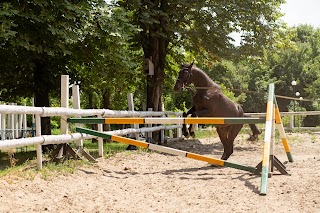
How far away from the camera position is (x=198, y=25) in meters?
16.4

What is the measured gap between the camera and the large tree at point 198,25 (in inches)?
599

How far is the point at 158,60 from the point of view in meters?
16.8

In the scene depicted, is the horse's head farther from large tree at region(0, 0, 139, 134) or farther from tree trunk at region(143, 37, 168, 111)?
tree trunk at region(143, 37, 168, 111)

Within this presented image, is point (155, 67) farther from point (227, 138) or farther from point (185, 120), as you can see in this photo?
point (185, 120)

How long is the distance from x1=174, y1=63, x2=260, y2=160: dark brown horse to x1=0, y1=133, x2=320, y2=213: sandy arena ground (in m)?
1.81

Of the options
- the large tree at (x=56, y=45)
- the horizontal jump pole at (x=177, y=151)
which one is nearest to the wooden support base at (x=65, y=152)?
the horizontal jump pole at (x=177, y=151)

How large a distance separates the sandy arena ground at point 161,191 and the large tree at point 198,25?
7662 mm

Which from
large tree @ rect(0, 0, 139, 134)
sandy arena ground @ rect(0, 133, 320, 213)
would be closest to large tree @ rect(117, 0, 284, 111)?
large tree @ rect(0, 0, 139, 134)

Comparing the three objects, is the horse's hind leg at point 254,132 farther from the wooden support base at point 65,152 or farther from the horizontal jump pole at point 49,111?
the wooden support base at point 65,152

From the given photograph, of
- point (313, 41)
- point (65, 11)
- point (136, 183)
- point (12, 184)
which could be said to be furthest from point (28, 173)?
point (313, 41)

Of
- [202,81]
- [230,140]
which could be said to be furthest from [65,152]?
[202,81]

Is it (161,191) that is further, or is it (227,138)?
(227,138)

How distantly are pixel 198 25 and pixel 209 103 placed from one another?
6341mm

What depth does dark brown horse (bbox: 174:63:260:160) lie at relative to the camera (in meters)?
10.5
